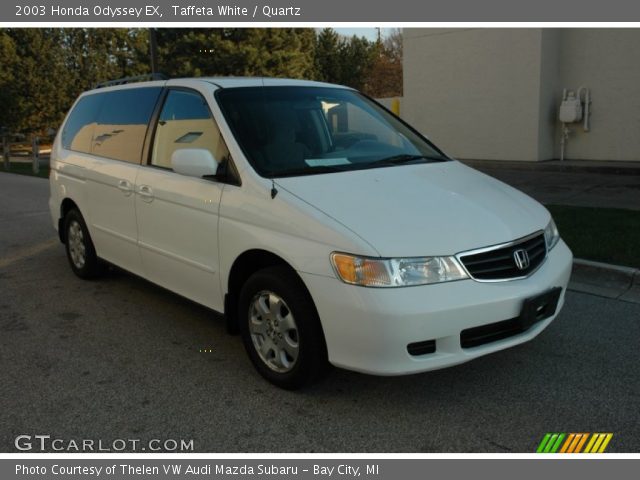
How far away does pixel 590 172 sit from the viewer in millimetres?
11984

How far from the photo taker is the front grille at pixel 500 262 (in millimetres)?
3221

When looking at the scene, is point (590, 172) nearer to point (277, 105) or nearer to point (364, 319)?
point (277, 105)

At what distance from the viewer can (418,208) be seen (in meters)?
3.46

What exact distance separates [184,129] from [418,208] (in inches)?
73.8

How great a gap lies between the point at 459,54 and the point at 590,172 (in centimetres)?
419

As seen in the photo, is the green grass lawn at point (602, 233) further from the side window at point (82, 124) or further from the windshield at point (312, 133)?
the side window at point (82, 124)

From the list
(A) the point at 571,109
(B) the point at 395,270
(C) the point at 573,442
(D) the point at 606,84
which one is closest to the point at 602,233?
(C) the point at 573,442

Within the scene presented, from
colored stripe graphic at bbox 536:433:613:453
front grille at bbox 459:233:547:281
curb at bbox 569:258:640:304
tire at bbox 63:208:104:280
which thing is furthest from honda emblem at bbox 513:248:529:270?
tire at bbox 63:208:104:280

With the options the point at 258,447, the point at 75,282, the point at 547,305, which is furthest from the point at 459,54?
the point at 258,447

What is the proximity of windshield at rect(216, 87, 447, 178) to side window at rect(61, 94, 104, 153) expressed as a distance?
6.57 feet

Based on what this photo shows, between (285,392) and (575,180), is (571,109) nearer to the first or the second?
(575,180)

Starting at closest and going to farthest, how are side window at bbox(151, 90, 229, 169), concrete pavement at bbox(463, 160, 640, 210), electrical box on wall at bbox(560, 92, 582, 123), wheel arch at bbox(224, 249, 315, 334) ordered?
wheel arch at bbox(224, 249, 315, 334), side window at bbox(151, 90, 229, 169), concrete pavement at bbox(463, 160, 640, 210), electrical box on wall at bbox(560, 92, 582, 123)

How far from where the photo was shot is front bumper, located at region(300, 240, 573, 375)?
306 centimetres

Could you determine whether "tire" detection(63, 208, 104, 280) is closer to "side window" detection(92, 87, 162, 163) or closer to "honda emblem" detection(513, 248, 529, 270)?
"side window" detection(92, 87, 162, 163)
